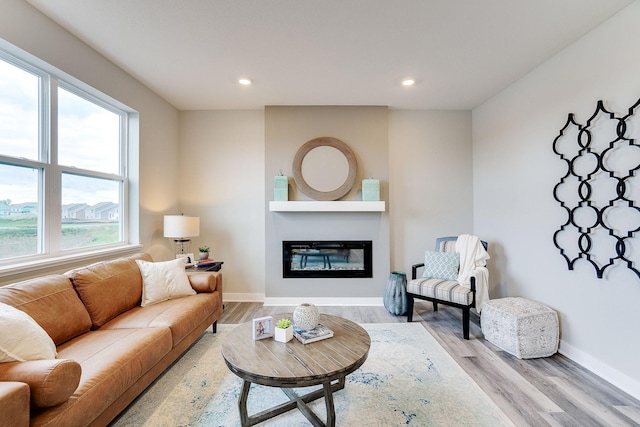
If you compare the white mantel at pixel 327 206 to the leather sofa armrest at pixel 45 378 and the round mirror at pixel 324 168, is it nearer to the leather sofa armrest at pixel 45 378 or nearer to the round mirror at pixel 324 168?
the round mirror at pixel 324 168

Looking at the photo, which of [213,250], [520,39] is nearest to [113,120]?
[213,250]

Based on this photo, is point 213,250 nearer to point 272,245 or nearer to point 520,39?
point 272,245

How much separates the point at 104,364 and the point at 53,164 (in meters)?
1.81

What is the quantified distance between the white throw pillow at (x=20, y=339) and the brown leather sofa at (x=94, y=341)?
6 centimetres

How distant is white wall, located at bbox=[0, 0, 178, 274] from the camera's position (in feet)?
6.52

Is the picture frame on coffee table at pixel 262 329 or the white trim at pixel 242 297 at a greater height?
the picture frame on coffee table at pixel 262 329

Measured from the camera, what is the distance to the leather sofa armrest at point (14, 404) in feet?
3.33

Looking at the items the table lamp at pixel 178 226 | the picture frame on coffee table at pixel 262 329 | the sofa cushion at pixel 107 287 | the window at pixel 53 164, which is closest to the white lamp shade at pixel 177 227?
the table lamp at pixel 178 226

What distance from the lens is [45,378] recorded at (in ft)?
3.83

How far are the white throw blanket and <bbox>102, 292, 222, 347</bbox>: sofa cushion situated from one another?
2.72 meters

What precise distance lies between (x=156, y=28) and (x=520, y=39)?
3.07 metres

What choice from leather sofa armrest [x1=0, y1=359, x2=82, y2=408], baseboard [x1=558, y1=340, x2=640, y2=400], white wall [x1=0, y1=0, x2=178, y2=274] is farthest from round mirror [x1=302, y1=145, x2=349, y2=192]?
leather sofa armrest [x1=0, y1=359, x2=82, y2=408]

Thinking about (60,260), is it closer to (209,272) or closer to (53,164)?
(53,164)

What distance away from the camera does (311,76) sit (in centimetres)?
302
